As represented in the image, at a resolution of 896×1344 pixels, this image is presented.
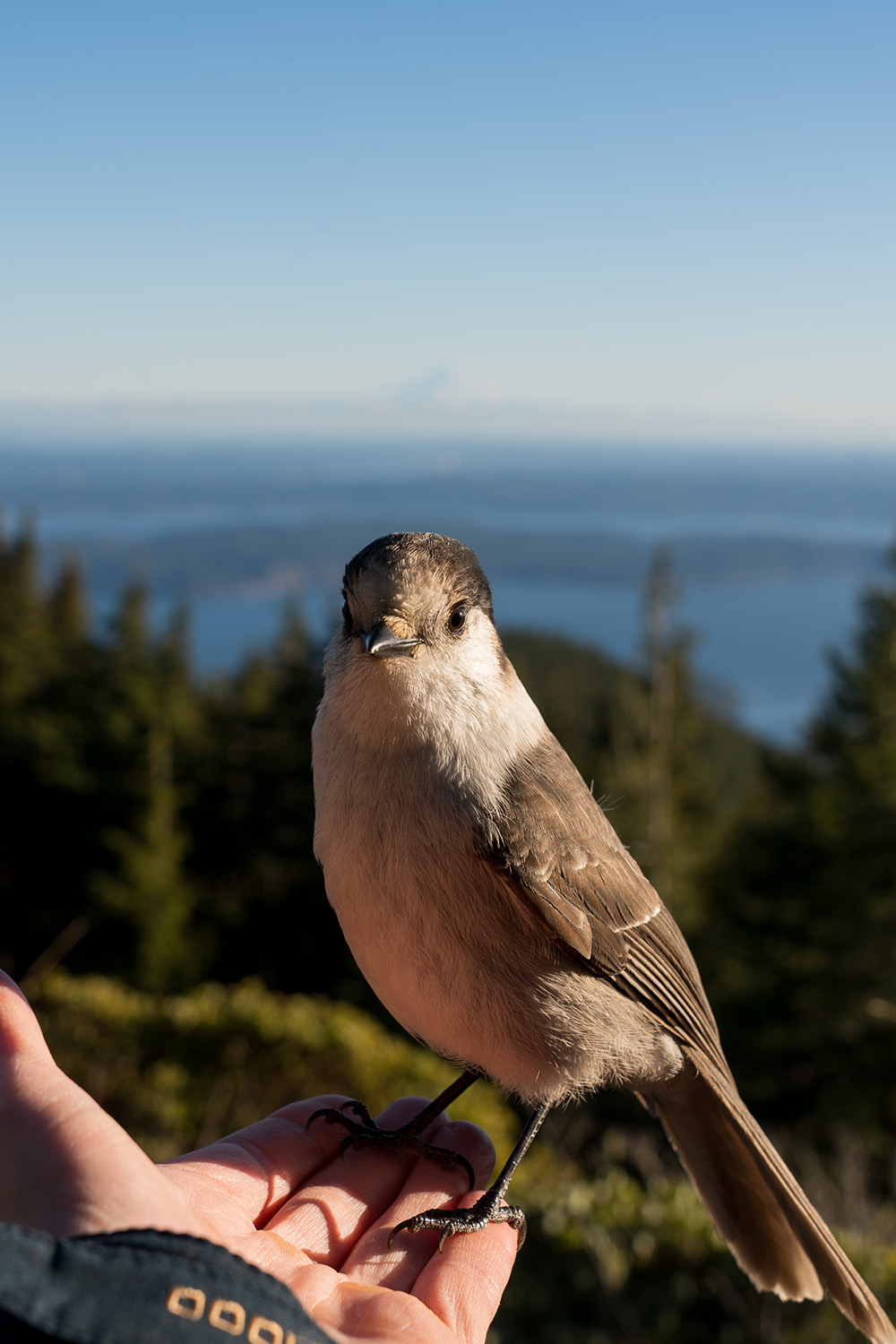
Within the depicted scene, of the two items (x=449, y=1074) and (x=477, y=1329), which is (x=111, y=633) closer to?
(x=449, y=1074)

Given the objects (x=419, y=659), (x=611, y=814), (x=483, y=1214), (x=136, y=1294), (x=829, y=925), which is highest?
(x=419, y=659)

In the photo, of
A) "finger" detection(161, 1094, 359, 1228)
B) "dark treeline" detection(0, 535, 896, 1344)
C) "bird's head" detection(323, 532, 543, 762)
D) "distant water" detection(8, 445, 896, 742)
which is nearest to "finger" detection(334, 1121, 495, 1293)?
"finger" detection(161, 1094, 359, 1228)

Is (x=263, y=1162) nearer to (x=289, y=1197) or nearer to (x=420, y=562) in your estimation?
(x=289, y=1197)

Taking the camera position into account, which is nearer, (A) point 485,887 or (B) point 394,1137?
(A) point 485,887

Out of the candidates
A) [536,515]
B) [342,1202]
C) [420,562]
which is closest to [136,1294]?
[342,1202]

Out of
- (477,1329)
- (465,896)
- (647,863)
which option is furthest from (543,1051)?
(647,863)

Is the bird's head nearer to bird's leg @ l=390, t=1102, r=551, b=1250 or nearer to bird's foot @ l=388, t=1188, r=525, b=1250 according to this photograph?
bird's leg @ l=390, t=1102, r=551, b=1250

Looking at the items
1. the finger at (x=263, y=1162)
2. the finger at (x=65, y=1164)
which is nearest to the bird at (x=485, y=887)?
the finger at (x=263, y=1162)
